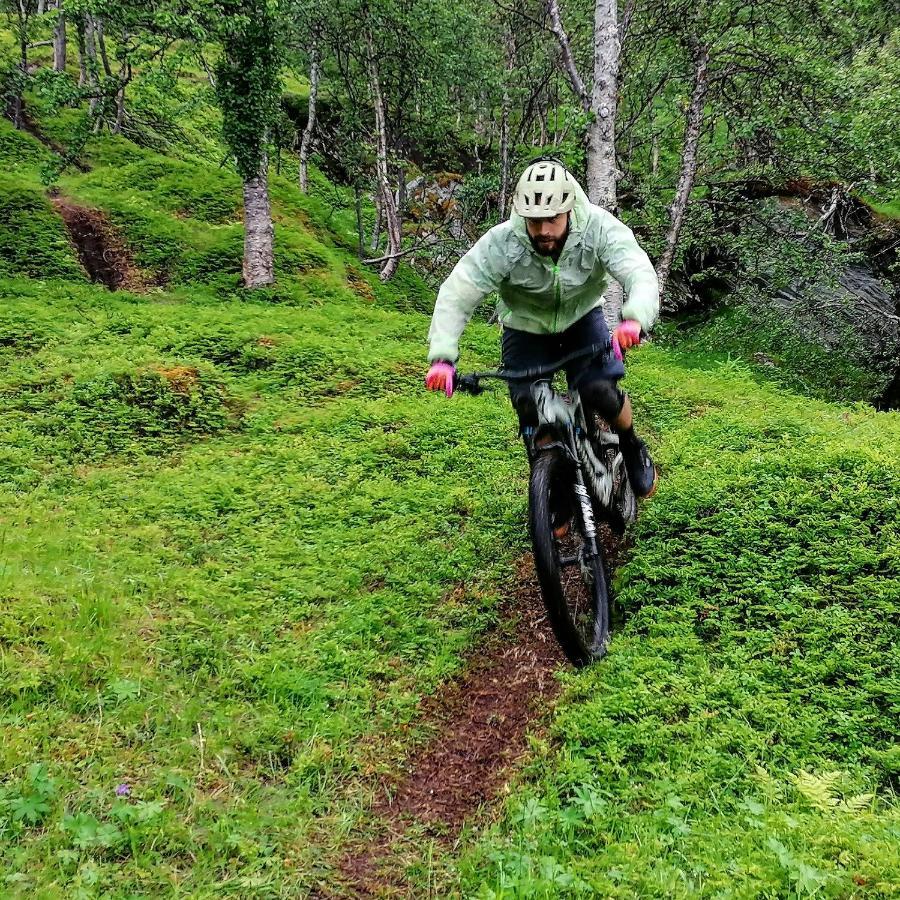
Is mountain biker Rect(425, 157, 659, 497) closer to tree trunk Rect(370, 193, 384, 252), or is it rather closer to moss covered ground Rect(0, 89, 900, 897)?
moss covered ground Rect(0, 89, 900, 897)

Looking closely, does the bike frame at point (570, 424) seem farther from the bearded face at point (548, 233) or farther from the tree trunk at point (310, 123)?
the tree trunk at point (310, 123)

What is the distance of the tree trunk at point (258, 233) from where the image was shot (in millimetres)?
15914

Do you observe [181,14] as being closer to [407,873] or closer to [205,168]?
[205,168]

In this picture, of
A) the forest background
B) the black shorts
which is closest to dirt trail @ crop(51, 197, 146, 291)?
the forest background

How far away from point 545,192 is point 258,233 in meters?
13.3

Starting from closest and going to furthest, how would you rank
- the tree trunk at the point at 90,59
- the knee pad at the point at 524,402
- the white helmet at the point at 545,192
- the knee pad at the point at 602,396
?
the white helmet at the point at 545,192, the knee pad at the point at 524,402, the knee pad at the point at 602,396, the tree trunk at the point at 90,59

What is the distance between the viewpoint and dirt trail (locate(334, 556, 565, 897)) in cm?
340

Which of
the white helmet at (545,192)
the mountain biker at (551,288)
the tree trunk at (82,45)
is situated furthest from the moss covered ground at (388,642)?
the tree trunk at (82,45)

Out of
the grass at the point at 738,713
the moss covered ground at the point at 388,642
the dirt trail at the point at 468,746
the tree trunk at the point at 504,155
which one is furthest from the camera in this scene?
the tree trunk at the point at 504,155

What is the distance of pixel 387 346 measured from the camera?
12.1 m

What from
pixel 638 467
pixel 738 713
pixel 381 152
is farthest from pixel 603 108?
pixel 381 152

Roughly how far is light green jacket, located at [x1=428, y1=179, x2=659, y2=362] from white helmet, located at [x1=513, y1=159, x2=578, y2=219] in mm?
173

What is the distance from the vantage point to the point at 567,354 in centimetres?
484

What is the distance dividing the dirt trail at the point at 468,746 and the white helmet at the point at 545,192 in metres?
2.83
